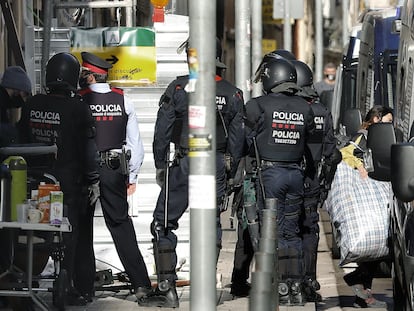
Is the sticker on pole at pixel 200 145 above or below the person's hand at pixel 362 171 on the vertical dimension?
above

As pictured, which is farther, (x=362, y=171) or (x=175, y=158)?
(x=362, y=171)

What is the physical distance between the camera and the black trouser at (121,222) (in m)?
11.3

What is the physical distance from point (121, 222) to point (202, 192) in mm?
4230

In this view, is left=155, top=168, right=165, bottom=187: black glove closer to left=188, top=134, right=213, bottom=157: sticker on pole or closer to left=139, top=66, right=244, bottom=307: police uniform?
left=139, top=66, right=244, bottom=307: police uniform

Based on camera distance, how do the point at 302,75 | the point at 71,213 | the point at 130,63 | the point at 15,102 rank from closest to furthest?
the point at 71,213 < the point at 15,102 < the point at 302,75 < the point at 130,63

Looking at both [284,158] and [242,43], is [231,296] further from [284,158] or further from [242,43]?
[242,43]

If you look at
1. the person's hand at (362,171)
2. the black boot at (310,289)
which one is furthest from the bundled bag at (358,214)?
the black boot at (310,289)

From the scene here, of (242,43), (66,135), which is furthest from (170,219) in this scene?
(242,43)

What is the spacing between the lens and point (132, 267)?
453 inches

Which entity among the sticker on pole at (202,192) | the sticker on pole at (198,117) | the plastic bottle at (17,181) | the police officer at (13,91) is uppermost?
the sticker on pole at (198,117)

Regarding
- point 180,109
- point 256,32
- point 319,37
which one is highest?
point 180,109

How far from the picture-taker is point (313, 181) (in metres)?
12.0

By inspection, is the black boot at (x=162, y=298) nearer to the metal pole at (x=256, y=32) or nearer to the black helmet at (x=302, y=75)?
the black helmet at (x=302, y=75)

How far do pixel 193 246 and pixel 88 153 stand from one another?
137 inches
